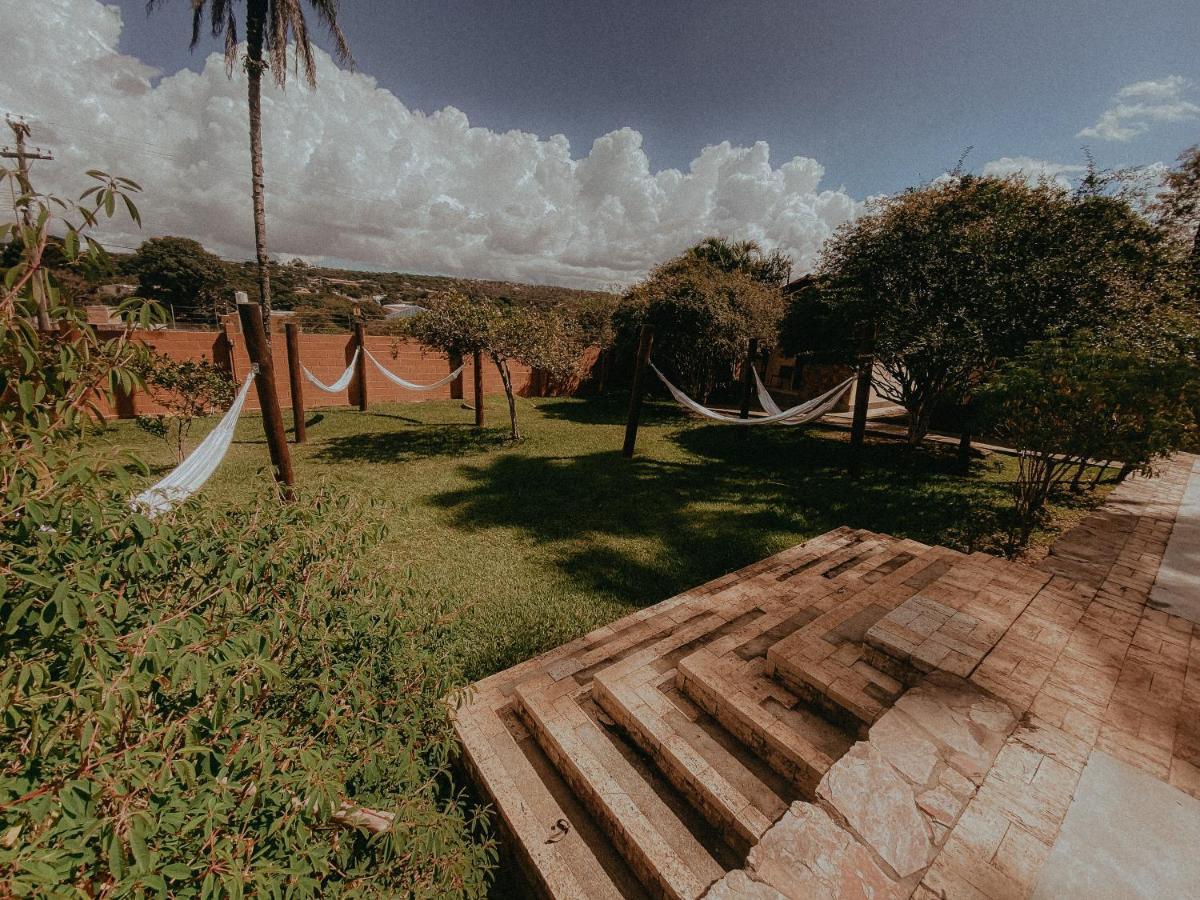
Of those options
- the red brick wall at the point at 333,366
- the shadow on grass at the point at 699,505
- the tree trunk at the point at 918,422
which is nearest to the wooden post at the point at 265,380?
the shadow on grass at the point at 699,505

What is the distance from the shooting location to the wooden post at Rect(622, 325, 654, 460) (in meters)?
6.48

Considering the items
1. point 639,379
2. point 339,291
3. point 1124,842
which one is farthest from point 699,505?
point 339,291

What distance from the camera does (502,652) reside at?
2.87 metres

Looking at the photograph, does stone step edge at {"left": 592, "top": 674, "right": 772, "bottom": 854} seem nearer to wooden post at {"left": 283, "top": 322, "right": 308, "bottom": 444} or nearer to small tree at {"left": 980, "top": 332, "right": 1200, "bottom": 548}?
small tree at {"left": 980, "top": 332, "right": 1200, "bottom": 548}

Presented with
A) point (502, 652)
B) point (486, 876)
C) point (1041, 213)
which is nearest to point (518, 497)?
point (502, 652)

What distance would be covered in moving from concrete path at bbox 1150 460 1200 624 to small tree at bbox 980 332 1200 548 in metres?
0.80

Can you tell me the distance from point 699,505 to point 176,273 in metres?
35.3

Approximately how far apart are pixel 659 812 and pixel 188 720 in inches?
61.9

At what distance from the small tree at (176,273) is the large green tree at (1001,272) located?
32636 mm

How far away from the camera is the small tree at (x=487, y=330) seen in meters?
7.04

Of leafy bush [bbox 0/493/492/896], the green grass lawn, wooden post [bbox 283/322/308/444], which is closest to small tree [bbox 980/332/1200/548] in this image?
the green grass lawn

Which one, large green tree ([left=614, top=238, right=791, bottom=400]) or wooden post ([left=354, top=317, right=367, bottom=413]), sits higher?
large green tree ([left=614, top=238, right=791, bottom=400])

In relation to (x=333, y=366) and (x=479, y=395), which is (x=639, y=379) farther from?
(x=333, y=366)

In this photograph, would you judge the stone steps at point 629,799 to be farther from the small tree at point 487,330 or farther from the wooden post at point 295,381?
the wooden post at point 295,381
